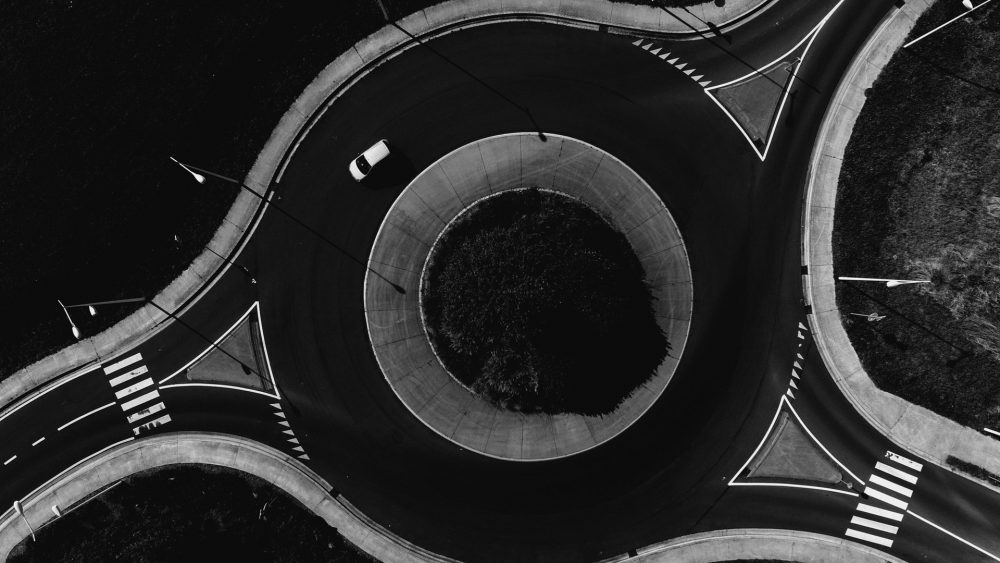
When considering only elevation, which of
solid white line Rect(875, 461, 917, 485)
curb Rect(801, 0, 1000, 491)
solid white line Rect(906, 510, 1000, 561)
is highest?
curb Rect(801, 0, 1000, 491)

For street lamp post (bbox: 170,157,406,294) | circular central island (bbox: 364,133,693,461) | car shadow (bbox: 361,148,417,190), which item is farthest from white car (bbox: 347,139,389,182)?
street lamp post (bbox: 170,157,406,294)

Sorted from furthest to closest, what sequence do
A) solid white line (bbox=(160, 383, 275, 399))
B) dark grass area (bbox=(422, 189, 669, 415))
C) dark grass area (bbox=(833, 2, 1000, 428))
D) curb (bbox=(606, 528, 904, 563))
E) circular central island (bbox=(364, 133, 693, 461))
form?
solid white line (bbox=(160, 383, 275, 399)) → curb (bbox=(606, 528, 904, 563)) → dark grass area (bbox=(833, 2, 1000, 428)) → circular central island (bbox=(364, 133, 693, 461)) → dark grass area (bbox=(422, 189, 669, 415))

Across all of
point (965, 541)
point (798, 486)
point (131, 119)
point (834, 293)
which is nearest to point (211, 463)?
point (131, 119)

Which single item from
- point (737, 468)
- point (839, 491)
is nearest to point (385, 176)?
point (737, 468)

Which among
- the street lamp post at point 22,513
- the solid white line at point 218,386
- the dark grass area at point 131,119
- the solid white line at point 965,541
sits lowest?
A: the street lamp post at point 22,513

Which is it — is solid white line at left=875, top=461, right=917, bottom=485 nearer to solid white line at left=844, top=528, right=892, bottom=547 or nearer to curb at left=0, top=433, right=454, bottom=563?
solid white line at left=844, top=528, right=892, bottom=547

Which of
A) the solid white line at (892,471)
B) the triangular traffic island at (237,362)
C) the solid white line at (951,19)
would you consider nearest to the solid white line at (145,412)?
the triangular traffic island at (237,362)

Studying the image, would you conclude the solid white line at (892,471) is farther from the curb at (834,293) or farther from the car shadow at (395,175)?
the car shadow at (395,175)
